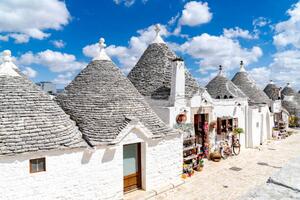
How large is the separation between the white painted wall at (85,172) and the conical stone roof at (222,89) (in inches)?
390

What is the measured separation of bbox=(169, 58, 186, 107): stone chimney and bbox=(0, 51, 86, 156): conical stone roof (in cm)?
529

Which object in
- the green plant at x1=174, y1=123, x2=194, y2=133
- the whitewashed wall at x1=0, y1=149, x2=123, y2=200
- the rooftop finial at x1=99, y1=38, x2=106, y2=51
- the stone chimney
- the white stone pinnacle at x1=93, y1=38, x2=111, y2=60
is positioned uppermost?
the rooftop finial at x1=99, y1=38, x2=106, y2=51

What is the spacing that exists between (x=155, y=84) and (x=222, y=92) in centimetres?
758

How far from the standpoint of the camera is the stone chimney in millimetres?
11570

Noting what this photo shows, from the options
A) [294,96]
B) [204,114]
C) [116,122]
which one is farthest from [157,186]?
[294,96]

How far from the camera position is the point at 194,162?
39.7ft

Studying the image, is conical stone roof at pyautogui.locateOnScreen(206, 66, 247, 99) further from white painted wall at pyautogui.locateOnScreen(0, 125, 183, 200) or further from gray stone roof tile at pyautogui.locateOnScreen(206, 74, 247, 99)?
white painted wall at pyautogui.locateOnScreen(0, 125, 183, 200)

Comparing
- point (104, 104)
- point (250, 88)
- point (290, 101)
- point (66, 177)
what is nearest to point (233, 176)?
point (104, 104)

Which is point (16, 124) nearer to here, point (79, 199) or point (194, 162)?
point (79, 199)

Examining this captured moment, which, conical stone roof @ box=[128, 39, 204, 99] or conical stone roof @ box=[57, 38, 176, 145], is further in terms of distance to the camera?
conical stone roof @ box=[128, 39, 204, 99]

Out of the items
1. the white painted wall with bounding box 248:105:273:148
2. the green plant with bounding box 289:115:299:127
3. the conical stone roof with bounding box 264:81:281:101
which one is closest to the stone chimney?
the white painted wall with bounding box 248:105:273:148

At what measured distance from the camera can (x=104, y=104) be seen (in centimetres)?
962

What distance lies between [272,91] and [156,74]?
22441 millimetres

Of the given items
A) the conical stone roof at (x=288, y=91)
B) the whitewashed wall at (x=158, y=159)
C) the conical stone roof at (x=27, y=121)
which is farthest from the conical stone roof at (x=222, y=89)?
the conical stone roof at (x=288, y=91)
